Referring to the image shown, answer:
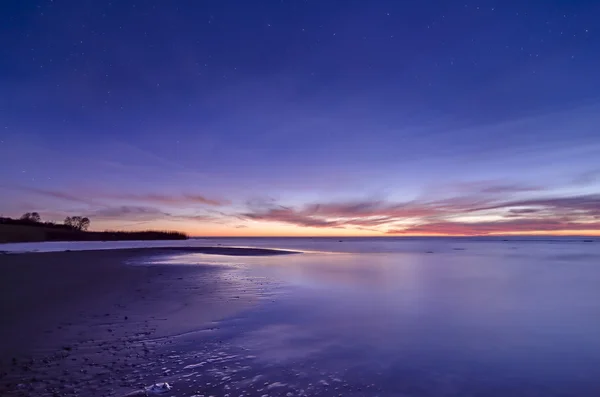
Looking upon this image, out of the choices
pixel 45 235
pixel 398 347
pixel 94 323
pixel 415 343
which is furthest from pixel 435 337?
pixel 45 235

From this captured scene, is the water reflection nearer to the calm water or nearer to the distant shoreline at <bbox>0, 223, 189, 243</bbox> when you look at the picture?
the calm water

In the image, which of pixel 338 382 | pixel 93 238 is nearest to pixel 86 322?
pixel 338 382

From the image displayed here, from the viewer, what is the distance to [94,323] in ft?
33.1

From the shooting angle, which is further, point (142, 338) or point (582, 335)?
point (582, 335)

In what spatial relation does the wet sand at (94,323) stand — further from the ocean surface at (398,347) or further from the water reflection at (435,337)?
the water reflection at (435,337)

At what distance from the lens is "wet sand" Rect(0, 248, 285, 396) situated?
6.09 metres

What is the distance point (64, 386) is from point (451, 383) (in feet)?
22.1

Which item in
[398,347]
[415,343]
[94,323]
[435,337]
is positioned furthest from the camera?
[435,337]

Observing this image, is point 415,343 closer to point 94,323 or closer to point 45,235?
point 94,323

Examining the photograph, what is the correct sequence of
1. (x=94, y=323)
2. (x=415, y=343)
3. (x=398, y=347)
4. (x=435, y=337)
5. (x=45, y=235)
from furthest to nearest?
(x=45, y=235) → (x=435, y=337) → (x=94, y=323) → (x=415, y=343) → (x=398, y=347)

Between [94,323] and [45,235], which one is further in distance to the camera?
[45,235]

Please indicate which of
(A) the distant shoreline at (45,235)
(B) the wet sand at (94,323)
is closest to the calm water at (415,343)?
(B) the wet sand at (94,323)

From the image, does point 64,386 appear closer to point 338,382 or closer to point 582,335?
point 338,382

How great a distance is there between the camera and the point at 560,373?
307 inches
